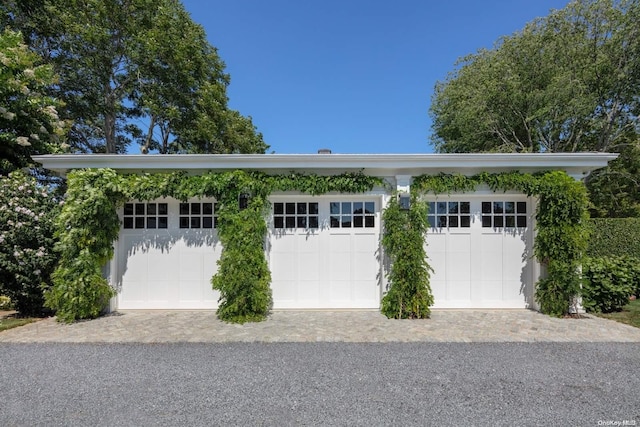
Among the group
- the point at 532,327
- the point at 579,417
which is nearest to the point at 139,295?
the point at 579,417

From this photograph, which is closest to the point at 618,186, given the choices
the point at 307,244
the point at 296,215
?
the point at 307,244

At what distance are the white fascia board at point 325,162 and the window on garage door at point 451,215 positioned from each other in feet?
2.36

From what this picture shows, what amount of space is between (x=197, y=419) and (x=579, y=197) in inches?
249

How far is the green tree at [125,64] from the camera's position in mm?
10805

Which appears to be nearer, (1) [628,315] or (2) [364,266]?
(1) [628,315]

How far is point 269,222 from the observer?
5.76 m

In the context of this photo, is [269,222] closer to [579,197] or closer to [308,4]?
[579,197]

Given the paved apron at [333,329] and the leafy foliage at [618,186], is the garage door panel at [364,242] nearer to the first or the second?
the paved apron at [333,329]

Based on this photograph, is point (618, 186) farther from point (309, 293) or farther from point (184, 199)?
point (184, 199)

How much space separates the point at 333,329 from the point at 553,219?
167 inches

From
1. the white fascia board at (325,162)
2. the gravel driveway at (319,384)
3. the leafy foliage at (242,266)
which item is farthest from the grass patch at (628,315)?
the leafy foliage at (242,266)

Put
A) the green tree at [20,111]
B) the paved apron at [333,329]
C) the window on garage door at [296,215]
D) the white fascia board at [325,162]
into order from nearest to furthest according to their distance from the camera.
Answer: the paved apron at [333,329]
the white fascia board at [325,162]
the window on garage door at [296,215]
the green tree at [20,111]

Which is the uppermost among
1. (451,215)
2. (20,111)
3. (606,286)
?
(20,111)

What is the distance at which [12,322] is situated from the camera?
5.11 metres
